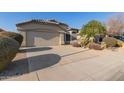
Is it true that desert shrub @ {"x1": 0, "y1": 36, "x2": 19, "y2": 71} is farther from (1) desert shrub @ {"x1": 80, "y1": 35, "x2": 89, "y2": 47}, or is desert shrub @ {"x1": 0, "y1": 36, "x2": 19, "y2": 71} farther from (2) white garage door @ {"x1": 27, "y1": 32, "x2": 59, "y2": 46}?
(1) desert shrub @ {"x1": 80, "y1": 35, "x2": 89, "y2": 47}

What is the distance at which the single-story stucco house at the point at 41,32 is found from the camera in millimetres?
14359

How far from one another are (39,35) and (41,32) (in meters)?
0.54

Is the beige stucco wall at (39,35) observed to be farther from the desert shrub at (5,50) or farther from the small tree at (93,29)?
the desert shrub at (5,50)

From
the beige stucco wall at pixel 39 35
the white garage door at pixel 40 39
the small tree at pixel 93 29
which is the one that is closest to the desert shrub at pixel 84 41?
the small tree at pixel 93 29

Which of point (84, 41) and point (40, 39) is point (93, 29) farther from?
point (40, 39)

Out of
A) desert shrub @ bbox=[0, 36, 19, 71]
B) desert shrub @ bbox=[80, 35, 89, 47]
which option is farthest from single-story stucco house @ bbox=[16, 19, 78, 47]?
desert shrub @ bbox=[0, 36, 19, 71]

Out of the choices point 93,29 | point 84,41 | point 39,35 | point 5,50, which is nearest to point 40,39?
point 39,35
